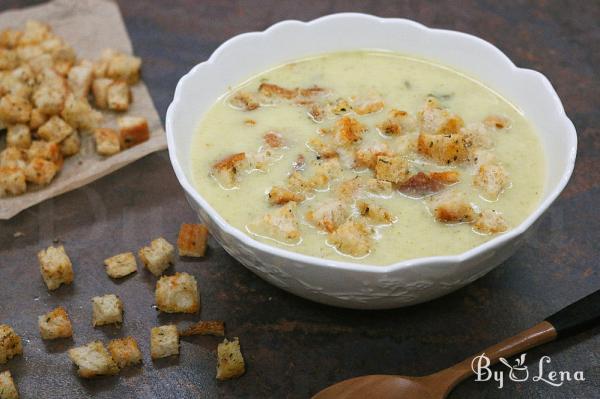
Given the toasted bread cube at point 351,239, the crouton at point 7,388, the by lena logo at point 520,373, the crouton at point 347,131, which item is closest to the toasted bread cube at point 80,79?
the crouton at point 347,131

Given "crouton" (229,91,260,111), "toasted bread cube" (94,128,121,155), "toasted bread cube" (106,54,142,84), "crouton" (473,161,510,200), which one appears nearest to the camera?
"crouton" (473,161,510,200)

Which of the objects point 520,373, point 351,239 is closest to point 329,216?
point 351,239

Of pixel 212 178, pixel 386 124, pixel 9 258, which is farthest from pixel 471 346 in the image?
pixel 9 258

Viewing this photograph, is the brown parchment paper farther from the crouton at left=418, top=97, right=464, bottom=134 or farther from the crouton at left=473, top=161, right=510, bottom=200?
the crouton at left=473, top=161, right=510, bottom=200

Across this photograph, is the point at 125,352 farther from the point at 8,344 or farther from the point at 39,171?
the point at 39,171

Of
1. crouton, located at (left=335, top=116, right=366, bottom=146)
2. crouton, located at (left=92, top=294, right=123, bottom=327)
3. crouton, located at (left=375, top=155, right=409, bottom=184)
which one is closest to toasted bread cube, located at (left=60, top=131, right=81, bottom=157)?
crouton, located at (left=92, top=294, right=123, bottom=327)

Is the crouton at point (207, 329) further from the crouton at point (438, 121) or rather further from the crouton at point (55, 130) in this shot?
the crouton at point (55, 130)

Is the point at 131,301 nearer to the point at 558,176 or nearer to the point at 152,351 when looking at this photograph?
the point at 152,351
